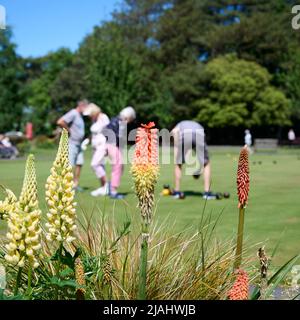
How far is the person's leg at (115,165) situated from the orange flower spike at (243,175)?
330 inches

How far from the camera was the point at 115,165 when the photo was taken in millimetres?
11305

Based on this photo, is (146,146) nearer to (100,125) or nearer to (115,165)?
(115,165)

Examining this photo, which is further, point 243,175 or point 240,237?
point 240,237

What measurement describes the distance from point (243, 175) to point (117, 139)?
894cm

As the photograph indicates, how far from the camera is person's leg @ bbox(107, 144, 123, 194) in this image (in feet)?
36.2

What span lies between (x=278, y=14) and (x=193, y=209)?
44611mm

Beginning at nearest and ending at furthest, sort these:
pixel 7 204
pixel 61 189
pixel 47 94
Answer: pixel 61 189 < pixel 7 204 < pixel 47 94

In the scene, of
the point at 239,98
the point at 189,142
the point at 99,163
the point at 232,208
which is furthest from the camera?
the point at 239,98

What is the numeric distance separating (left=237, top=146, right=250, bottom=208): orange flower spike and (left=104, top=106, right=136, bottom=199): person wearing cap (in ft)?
26.7

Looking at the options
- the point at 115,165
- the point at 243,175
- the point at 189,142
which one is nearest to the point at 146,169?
the point at 243,175

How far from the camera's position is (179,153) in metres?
10.5

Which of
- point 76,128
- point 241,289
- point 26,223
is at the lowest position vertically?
point 241,289

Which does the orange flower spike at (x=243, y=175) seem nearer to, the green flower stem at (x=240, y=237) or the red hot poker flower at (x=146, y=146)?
the green flower stem at (x=240, y=237)

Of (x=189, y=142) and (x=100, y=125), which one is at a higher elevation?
(x=100, y=125)
